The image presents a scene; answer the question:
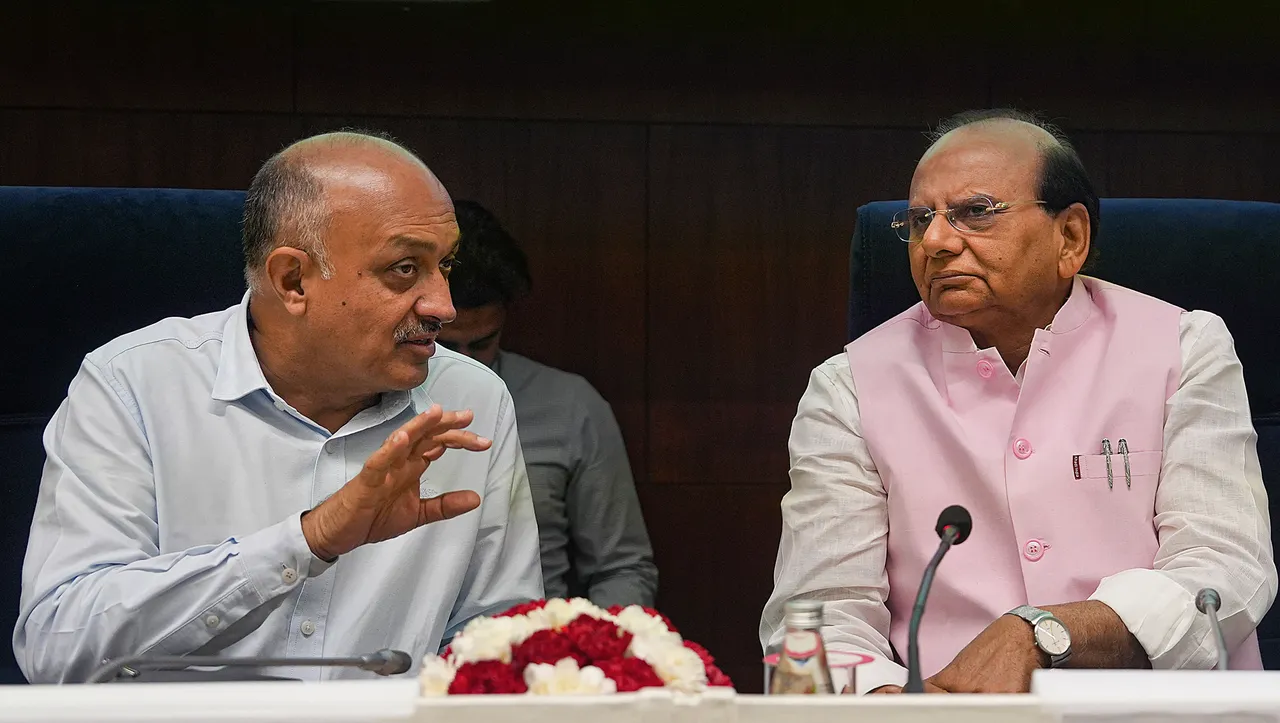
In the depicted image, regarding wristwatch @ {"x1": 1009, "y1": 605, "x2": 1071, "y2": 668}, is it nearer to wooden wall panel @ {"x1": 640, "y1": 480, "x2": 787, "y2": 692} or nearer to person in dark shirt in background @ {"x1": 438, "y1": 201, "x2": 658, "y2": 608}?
person in dark shirt in background @ {"x1": 438, "y1": 201, "x2": 658, "y2": 608}

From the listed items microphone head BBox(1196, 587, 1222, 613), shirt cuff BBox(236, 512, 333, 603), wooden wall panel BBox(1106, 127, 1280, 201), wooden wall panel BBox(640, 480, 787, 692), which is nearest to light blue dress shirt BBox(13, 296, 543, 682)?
shirt cuff BBox(236, 512, 333, 603)

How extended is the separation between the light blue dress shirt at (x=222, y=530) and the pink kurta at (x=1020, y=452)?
479 millimetres

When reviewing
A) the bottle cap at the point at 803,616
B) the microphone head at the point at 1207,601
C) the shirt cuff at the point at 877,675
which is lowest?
the shirt cuff at the point at 877,675

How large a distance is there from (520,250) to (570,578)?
0.61 metres

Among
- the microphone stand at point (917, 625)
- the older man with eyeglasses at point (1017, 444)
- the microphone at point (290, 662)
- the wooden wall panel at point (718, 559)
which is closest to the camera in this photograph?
the microphone stand at point (917, 625)

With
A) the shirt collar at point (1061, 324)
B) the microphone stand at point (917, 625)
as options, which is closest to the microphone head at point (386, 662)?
the microphone stand at point (917, 625)

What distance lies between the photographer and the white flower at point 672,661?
853 mm

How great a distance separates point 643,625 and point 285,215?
87 centimetres

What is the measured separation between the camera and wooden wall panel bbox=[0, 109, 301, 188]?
243 centimetres

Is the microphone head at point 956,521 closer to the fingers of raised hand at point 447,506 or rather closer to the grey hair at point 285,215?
the fingers of raised hand at point 447,506

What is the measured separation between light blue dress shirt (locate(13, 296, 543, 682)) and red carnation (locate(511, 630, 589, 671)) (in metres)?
0.55

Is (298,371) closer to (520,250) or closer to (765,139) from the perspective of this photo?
(520,250)

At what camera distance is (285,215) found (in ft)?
5.29

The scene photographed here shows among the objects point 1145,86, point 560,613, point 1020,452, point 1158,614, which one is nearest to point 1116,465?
point 1020,452
